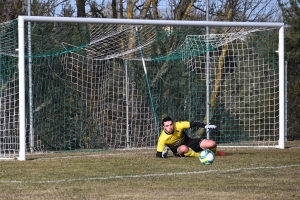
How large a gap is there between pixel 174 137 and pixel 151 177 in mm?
3317

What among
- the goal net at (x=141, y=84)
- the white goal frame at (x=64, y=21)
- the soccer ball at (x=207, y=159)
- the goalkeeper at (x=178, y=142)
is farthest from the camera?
the goal net at (x=141, y=84)

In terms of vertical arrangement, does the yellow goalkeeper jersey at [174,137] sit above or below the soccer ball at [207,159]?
above

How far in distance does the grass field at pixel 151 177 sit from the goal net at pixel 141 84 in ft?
7.45

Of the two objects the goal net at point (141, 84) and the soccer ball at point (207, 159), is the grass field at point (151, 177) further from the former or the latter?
the goal net at point (141, 84)

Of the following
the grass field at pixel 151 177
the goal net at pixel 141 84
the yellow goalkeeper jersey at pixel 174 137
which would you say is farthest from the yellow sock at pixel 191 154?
the goal net at pixel 141 84

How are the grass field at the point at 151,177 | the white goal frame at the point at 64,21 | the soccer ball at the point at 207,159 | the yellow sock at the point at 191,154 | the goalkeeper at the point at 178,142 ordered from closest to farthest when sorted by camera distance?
the grass field at the point at 151,177, the soccer ball at the point at 207,159, the white goal frame at the point at 64,21, the goalkeeper at the point at 178,142, the yellow sock at the point at 191,154

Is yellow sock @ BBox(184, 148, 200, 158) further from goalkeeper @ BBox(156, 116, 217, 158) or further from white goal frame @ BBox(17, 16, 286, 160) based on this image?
white goal frame @ BBox(17, 16, 286, 160)

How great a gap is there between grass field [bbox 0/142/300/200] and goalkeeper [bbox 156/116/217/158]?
1.01 ft

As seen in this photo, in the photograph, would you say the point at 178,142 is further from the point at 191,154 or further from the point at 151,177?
the point at 151,177

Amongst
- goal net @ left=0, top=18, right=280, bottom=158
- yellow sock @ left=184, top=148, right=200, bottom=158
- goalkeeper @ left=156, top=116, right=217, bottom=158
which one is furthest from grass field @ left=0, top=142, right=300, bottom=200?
goal net @ left=0, top=18, right=280, bottom=158

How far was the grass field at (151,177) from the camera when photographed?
8.56 metres

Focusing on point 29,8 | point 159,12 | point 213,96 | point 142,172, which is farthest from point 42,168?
point 159,12

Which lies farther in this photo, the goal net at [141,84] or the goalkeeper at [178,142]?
the goal net at [141,84]

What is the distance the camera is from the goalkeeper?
13.5 metres
